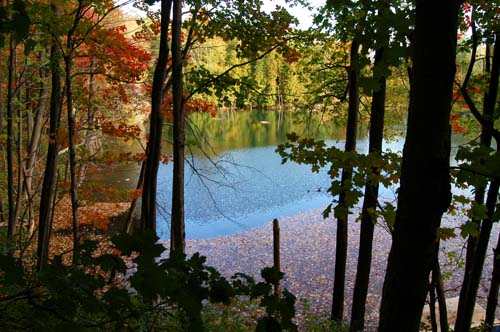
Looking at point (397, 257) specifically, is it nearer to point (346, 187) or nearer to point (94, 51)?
point (346, 187)

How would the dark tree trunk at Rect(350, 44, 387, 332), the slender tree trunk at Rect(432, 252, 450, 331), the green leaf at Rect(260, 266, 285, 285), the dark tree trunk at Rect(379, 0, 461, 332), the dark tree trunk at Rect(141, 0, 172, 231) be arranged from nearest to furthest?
1. the dark tree trunk at Rect(379, 0, 461, 332)
2. the green leaf at Rect(260, 266, 285, 285)
3. the slender tree trunk at Rect(432, 252, 450, 331)
4. the dark tree trunk at Rect(141, 0, 172, 231)
5. the dark tree trunk at Rect(350, 44, 387, 332)

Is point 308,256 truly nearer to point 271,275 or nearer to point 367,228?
point 367,228

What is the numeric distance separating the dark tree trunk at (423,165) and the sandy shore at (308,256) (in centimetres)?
720

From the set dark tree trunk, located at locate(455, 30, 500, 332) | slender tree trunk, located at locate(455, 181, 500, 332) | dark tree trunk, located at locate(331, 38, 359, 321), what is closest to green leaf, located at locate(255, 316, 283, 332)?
dark tree trunk, located at locate(455, 30, 500, 332)

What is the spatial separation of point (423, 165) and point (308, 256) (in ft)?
36.0

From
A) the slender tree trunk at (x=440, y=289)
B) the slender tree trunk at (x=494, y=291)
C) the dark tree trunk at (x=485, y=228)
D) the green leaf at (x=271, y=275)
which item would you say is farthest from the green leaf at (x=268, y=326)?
the slender tree trunk at (x=494, y=291)

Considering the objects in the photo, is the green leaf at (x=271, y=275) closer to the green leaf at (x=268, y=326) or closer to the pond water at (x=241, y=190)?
the green leaf at (x=268, y=326)

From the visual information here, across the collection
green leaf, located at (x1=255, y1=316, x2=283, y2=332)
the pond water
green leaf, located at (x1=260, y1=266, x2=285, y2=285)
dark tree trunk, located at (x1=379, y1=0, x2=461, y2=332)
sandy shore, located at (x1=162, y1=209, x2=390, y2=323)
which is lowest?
sandy shore, located at (x1=162, y1=209, x2=390, y2=323)

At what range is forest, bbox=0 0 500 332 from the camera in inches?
43.0

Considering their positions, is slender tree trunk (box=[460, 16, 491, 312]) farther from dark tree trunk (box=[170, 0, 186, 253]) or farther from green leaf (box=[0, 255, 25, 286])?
green leaf (box=[0, 255, 25, 286])

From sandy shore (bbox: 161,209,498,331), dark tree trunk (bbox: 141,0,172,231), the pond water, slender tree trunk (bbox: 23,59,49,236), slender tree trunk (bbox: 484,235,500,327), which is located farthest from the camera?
the pond water

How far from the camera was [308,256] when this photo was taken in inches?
457

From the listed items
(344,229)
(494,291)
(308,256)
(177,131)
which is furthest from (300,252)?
(177,131)

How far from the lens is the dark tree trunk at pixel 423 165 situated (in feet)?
3.34
